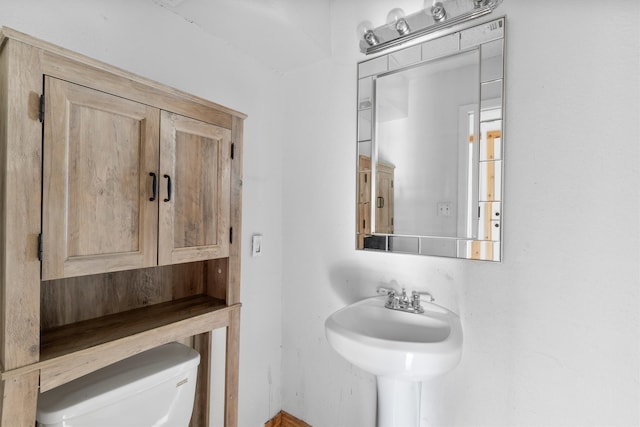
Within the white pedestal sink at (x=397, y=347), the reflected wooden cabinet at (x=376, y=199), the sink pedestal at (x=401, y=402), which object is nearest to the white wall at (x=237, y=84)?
the reflected wooden cabinet at (x=376, y=199)

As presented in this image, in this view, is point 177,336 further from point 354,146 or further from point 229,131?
point 354,146

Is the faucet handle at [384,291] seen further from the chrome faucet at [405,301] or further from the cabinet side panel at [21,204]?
the cabinet side panel at [21,204]

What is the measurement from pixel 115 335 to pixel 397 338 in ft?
3.21

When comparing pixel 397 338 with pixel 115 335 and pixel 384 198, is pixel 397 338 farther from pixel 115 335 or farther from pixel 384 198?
pixel 115 335

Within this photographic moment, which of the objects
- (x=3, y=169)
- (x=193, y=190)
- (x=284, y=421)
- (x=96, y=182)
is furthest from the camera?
(x=284, y=421)

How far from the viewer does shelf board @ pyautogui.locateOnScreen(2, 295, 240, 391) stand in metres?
0.73

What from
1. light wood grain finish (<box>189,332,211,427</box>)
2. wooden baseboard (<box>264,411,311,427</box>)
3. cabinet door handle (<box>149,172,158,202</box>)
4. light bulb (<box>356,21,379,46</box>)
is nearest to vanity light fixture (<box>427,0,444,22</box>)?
light bulb (<box>356,21,379,46</box>)

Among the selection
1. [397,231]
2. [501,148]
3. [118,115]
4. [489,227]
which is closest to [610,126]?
[501,148]

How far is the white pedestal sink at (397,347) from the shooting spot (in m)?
0.89

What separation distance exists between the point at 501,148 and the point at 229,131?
3.29ft

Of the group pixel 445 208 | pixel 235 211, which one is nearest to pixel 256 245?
pixel 235 211

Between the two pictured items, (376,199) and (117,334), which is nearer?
(117,334)

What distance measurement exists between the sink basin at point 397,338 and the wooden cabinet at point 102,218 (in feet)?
1.48

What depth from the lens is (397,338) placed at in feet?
3.98
